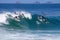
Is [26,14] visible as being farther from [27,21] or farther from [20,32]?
[20,32]

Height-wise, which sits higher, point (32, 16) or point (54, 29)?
point (32, 16)

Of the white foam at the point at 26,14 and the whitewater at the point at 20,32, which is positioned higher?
the white foam at the point at 26,14

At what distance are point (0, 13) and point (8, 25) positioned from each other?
0.66 ft

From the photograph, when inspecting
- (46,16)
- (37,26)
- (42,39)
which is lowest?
(42,39)

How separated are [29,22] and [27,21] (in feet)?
0.11

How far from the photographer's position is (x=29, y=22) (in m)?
2.07

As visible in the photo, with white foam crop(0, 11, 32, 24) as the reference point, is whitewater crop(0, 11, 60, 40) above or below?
below

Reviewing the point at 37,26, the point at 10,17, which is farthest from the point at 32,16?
the point at 10,17

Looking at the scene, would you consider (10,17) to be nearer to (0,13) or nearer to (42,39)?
(0,13)

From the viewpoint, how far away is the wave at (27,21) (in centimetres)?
203

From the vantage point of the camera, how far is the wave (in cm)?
203

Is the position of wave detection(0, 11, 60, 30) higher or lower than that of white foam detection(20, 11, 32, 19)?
lower

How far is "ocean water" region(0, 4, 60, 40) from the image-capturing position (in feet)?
6.52

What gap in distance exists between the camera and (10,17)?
2.03m
